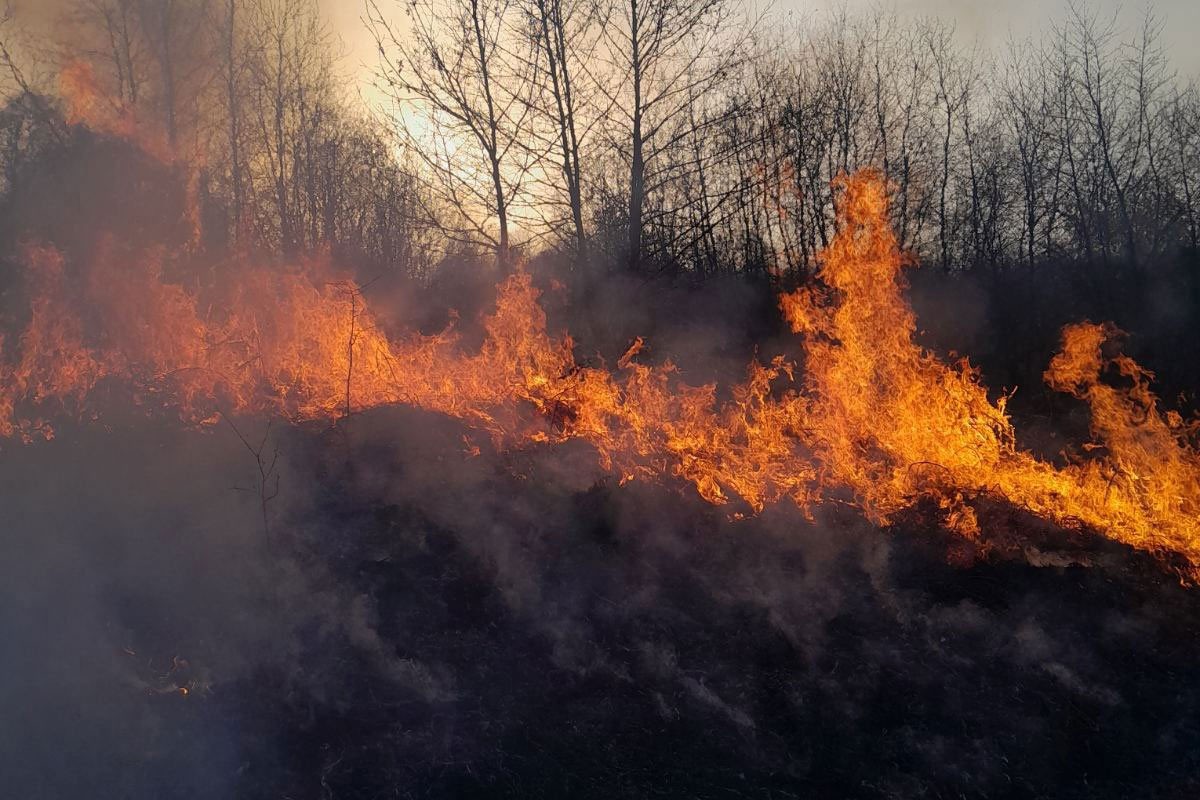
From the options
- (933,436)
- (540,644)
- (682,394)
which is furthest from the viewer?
(682,394)

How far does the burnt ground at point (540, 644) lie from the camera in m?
5.74

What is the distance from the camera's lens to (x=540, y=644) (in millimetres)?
6746

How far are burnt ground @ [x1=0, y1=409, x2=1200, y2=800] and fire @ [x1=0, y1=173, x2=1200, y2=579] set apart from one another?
18.8 inches

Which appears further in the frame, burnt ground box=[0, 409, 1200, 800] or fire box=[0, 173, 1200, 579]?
fire box=[0, 173, 1200, 579]

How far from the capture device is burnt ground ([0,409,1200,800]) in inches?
226

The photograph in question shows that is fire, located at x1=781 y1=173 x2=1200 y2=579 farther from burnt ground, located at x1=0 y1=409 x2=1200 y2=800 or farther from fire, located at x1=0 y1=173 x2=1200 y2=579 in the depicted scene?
burnt ground, located at x1=0 y1=409 x2=1200 y2=800

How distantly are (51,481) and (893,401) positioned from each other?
31.9 feet

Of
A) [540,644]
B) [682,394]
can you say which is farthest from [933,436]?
[540,644]

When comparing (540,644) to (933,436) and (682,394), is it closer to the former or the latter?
(682,394)

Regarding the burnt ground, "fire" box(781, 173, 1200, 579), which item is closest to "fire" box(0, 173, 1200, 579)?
"fire" box(781, 173, 1200, 579)

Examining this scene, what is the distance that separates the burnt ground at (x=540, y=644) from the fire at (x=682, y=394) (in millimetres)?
478

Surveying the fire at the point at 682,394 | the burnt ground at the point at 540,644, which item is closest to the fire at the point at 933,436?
the fire at the point at 682,394

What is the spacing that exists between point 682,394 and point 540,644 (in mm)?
3817

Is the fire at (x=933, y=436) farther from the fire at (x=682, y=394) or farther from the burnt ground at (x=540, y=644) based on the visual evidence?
the burnt ground at (x=540, y=644)
